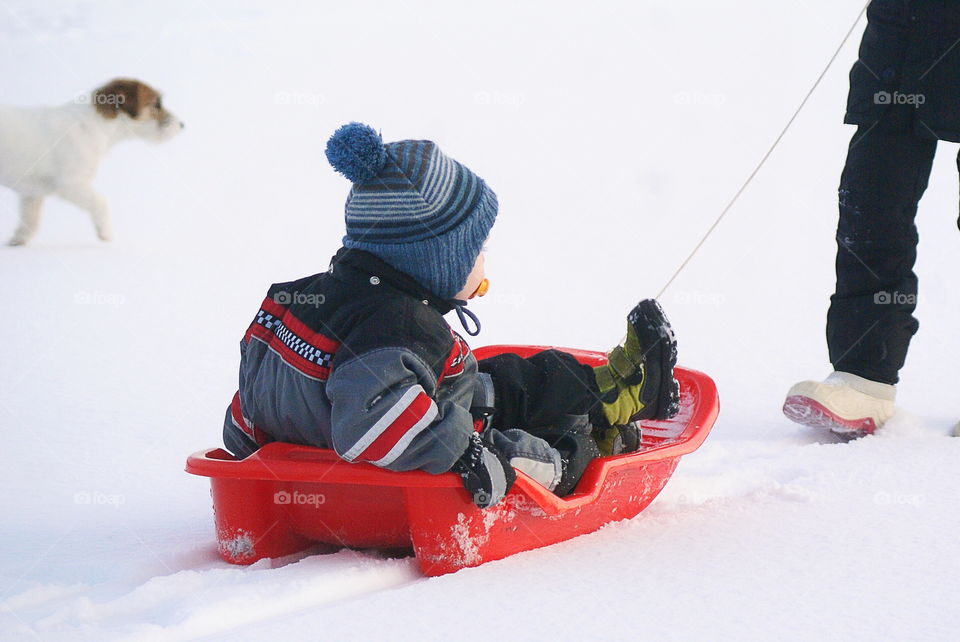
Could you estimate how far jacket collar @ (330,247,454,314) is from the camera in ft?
4.33

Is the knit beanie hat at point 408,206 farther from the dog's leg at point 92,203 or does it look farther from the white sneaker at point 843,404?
the dog's leg at point 92,203

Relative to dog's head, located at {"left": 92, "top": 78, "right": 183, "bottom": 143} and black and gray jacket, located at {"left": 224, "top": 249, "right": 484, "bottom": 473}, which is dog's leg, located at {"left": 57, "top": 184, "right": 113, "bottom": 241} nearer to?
A: dog's head, located at {"left": 92, "top": 78, "right": 183, "bottom": 143}

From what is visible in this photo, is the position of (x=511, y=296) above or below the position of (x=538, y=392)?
below

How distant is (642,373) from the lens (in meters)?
1.63

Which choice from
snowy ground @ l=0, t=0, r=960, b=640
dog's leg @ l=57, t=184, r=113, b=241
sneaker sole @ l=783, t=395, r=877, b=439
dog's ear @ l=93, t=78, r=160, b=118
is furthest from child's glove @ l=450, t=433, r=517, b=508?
dog's ear @ l=93, t=78, r=160, b=118

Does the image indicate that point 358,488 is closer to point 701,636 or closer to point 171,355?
point 701,636

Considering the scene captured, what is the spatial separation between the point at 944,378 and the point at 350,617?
6.03 feet

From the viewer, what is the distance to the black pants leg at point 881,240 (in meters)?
1.93

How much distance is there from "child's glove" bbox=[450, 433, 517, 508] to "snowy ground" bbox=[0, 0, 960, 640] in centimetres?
11

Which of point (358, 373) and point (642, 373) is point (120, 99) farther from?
point (358, 373)

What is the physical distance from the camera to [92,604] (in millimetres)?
1143

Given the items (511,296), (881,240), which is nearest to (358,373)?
(881,240)

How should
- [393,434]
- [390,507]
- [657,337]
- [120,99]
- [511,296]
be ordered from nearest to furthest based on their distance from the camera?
[393,434]
[390,507]
[657,337]
[511,296]
[120,99]

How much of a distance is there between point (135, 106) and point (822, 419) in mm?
3013
